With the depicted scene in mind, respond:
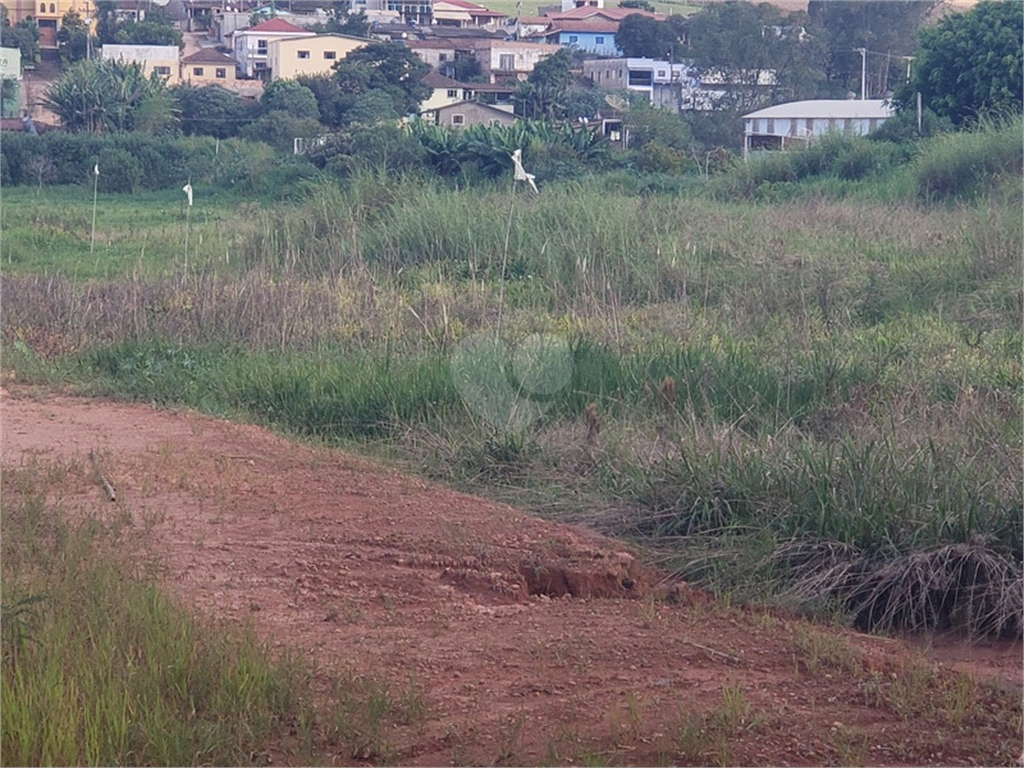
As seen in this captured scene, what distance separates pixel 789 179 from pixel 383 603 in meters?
18.4

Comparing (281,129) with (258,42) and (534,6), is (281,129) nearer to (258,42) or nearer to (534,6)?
(258,42)

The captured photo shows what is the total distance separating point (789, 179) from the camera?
21172 millimetres

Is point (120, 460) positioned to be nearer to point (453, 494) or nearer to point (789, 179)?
point (453, 494)

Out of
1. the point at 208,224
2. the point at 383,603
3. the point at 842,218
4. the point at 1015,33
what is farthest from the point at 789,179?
the point at 383,603

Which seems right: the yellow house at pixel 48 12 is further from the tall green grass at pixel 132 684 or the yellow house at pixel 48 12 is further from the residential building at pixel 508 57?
the tall green grass at pixel 132 684

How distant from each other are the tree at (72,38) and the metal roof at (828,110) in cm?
1828

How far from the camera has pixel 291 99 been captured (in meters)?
30.8

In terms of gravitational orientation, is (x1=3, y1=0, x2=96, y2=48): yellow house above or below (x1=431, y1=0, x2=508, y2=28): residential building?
above

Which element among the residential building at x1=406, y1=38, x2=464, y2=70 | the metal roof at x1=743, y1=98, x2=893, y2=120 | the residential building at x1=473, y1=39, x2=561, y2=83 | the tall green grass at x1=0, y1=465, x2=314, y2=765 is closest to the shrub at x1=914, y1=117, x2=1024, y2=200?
the metal roof at x1=743, y1=98, x2=893, y2=120

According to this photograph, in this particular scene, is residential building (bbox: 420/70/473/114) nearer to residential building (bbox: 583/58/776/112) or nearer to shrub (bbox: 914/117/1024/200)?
residential building (bbox: 583/58/776/112)

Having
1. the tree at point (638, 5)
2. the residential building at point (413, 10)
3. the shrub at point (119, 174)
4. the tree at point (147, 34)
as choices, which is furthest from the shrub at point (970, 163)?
the tree at point (147, 34)

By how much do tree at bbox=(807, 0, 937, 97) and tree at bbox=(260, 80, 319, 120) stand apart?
1487 centimetres

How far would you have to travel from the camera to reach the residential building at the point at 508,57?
30.4 meters

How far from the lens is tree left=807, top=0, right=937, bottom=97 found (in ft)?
116
